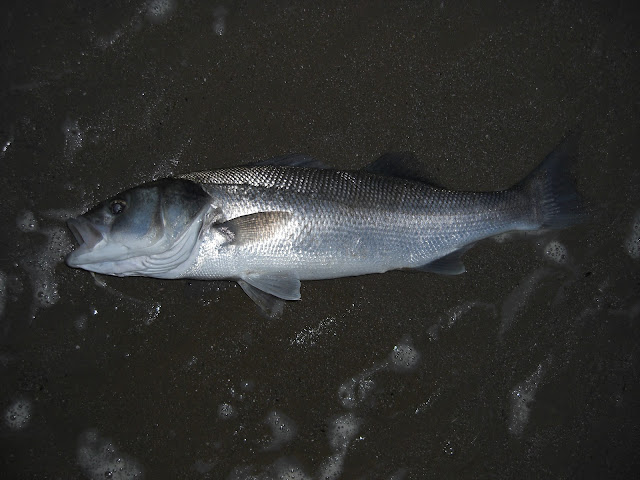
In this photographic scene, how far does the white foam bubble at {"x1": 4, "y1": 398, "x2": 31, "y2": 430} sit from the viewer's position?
9.52 ft

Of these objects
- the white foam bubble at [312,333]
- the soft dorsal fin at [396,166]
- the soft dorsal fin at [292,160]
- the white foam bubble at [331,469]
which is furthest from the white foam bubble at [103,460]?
the soft dorsal fin at [396,166]

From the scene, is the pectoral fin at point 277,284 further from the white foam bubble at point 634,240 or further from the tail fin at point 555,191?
the white foam bubble at point 634,240

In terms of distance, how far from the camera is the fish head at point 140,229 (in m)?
2.43

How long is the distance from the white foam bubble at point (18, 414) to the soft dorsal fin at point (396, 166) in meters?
2.95

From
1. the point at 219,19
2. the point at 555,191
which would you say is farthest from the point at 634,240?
the point at 219,19

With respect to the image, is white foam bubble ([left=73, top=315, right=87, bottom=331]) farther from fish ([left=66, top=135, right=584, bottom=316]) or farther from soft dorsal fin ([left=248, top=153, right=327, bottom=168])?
soft dorsal fin ([left=248, top=153, right=327, bottom=168])

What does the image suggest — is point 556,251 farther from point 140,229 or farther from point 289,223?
point 140,229

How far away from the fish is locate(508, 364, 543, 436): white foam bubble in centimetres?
116

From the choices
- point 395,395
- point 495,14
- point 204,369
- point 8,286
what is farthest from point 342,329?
point 495,14

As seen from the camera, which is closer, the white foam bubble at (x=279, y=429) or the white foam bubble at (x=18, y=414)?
the white foam bubble at (x=18, y=414)

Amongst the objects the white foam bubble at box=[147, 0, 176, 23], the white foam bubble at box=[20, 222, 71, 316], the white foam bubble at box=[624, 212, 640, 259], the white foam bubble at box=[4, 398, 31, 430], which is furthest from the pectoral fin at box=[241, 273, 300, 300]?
the white foam bubble at box=[624, 212, 640, 259]

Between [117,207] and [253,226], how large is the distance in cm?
82

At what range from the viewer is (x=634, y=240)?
10.8ft

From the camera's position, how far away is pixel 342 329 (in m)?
3.11
